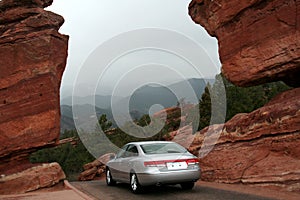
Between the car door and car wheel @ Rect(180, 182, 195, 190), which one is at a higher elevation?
the car door

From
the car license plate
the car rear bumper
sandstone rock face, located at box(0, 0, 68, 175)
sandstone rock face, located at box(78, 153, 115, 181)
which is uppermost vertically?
sandstone rock face, located at box(0, 0, 68, 175)

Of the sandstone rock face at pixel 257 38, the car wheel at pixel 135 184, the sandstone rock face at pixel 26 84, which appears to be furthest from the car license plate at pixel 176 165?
the sandstone rock face at pixel 26 84

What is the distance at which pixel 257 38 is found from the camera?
39.9ft

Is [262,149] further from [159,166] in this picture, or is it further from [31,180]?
[31,180]

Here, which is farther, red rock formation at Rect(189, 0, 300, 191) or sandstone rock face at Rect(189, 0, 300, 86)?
sandstone rock face at Rect(189, 0, 300, 86)

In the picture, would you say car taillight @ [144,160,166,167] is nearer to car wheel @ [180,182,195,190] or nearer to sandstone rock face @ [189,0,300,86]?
car wheel @ [180,182,195,190]

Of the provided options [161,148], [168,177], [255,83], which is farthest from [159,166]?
[255,83]

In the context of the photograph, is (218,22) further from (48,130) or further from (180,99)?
(180,99)

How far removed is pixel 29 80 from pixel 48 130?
6.55 feet

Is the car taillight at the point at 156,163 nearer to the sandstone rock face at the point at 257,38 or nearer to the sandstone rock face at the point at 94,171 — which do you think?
the sandstone rock face at the point at 257,38

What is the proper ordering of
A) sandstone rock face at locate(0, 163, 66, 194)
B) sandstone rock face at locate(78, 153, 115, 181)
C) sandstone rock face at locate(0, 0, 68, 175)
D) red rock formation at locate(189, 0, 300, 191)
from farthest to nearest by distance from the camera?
sandstone rock face at locate(78, 153, 115, 181)
sandstone rock face at locate(0, 0, 68, 175)
sandstone rock face at locate(0, 163, 66, 194)
red rock formation at locate(189, 0, 300, 191)

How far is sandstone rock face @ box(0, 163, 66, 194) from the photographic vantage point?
38.0 feet

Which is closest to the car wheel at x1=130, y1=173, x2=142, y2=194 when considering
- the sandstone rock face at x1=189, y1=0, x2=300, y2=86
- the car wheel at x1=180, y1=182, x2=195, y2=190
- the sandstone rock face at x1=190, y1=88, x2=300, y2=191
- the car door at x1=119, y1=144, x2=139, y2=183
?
the car door at x1=119, y1=144, x2=139, y2=183

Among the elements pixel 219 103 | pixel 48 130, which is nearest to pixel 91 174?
pixel 48 130
